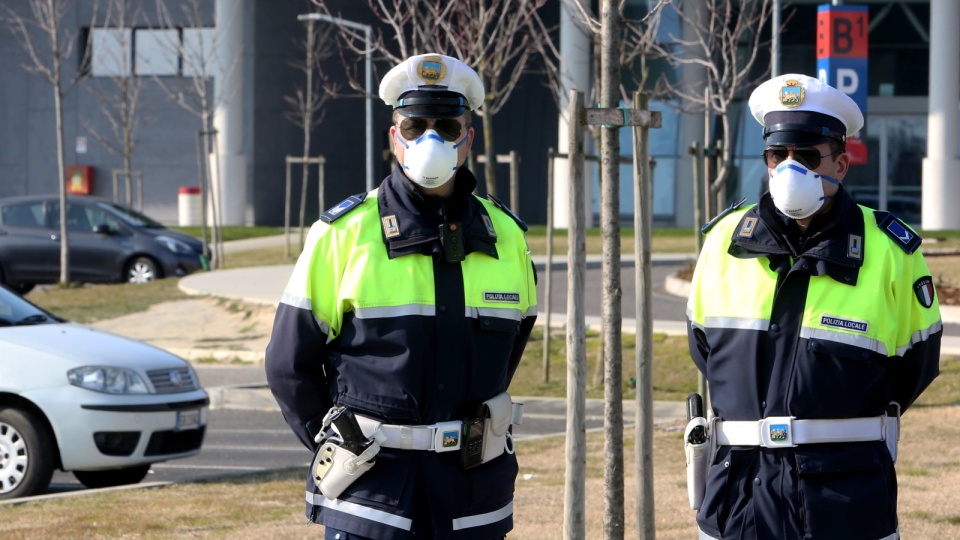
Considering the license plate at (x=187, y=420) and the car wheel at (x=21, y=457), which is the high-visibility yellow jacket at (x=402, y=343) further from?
the license plate at (x=187, y=420)

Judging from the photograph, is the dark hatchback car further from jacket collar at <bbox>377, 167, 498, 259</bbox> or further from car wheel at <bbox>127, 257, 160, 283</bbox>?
jacket collar at <bbox>377, 167, 498, 259</bbox>

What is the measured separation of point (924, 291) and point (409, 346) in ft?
4.56

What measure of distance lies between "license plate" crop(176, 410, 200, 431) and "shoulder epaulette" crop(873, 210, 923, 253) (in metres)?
6.12

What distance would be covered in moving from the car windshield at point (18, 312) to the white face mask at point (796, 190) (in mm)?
6675

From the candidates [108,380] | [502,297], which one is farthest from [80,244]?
[502,297]

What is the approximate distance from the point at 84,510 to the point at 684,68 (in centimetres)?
2914

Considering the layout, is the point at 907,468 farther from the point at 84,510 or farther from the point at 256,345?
the point at 256,345

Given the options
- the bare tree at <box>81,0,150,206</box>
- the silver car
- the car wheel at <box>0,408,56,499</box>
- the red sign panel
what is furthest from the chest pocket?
the bare tree at <box>81,0,150,206</box>

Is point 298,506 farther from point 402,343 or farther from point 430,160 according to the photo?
point 430,160

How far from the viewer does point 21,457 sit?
8.71 m

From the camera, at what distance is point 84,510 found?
7777 millimetres

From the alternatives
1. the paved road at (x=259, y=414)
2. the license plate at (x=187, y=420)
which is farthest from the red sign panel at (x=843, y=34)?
the license plate at (x=187, y=420)

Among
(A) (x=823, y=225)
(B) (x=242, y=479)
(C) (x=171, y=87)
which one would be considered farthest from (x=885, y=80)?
(A) (x=823, y=225)

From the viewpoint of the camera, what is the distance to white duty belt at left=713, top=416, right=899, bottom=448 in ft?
12.4
